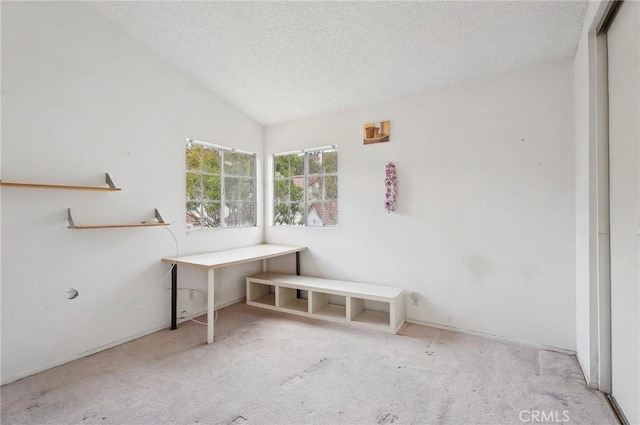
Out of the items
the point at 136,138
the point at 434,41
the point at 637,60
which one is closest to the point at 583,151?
the point at 637,60

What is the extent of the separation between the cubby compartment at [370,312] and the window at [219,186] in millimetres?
1899

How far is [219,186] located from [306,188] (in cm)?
113

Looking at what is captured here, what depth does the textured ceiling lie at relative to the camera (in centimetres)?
220

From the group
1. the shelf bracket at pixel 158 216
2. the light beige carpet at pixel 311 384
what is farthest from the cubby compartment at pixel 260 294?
the shelf bracket at pixel 158 216

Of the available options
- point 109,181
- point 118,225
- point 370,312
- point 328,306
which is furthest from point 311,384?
point 109,181

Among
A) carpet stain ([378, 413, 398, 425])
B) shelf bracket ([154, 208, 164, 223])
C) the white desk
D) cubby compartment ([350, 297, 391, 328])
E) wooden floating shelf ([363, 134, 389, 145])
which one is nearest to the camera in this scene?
carpet stain ([378, 413, 398, 425])

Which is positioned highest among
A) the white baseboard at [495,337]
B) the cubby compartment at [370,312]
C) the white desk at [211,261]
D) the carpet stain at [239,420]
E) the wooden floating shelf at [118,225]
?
the wooden floating shelf at [118,225]

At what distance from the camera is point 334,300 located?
3803 millimetres

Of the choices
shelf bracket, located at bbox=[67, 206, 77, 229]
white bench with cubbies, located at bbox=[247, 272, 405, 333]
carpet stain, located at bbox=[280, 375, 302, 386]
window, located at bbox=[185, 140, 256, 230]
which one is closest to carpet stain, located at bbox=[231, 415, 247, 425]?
carpet stain, located at bbox=[280, 375, 302, 386]

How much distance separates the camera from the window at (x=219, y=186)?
3.55m

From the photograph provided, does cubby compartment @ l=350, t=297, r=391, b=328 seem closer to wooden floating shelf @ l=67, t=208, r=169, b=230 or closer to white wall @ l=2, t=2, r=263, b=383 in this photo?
white wall @ l=2, t=2, r=263, b=383

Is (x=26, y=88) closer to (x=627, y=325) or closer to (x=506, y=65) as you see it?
(x=506, y=65)

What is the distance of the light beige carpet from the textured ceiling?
8.23 ft

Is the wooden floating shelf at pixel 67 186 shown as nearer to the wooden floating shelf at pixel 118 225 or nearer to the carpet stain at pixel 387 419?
the wooden floating shelf at pixel 118 225
